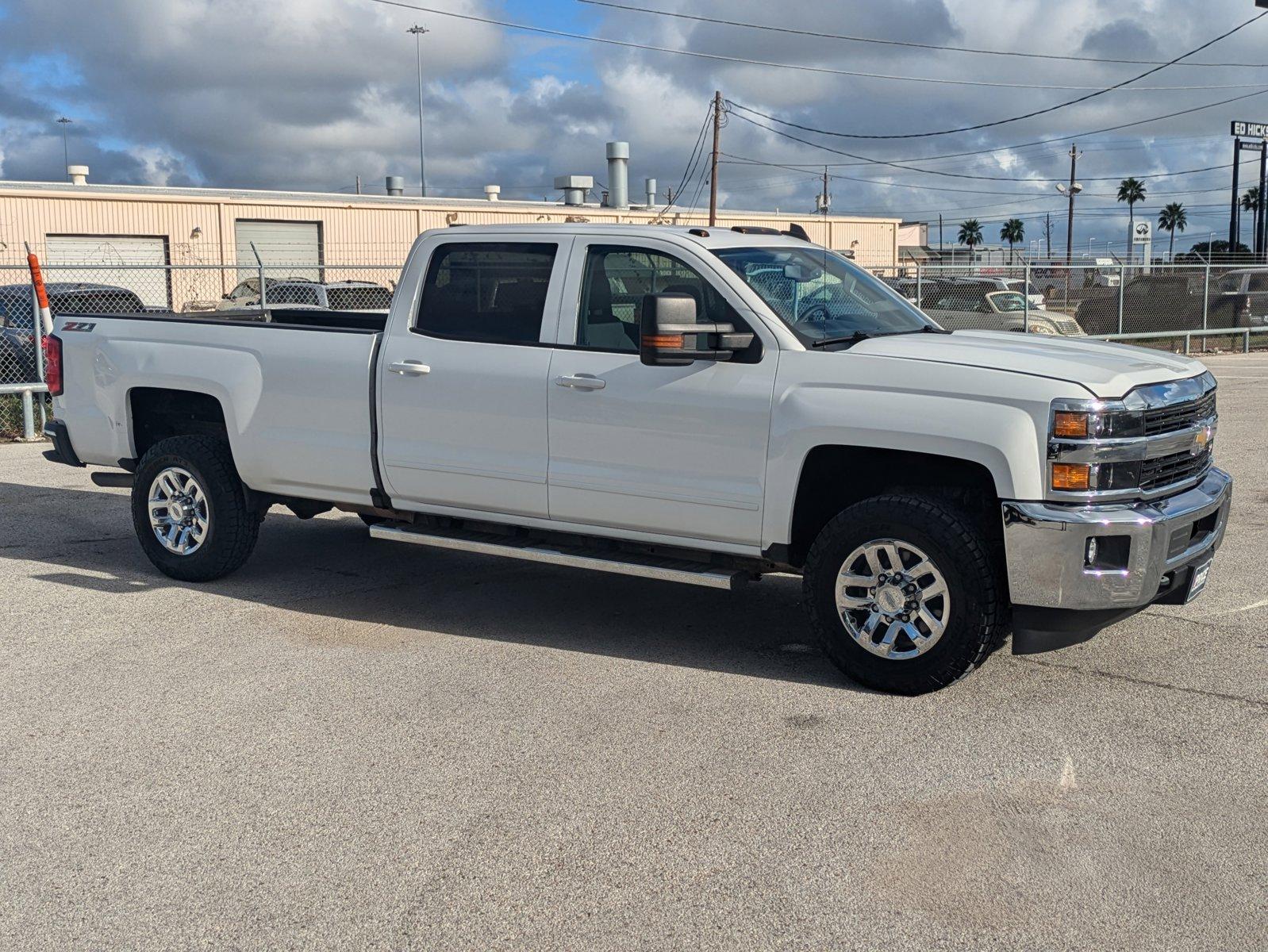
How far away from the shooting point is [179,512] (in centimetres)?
768

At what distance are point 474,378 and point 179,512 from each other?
7.37 ft

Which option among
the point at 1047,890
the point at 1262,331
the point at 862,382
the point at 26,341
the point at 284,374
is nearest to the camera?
the point at 1047,890

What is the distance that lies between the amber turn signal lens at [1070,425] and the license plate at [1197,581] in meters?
0.97

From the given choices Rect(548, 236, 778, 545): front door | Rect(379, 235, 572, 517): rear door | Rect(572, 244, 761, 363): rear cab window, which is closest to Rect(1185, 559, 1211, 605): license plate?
Rect(548, 236, 778, 545): front door

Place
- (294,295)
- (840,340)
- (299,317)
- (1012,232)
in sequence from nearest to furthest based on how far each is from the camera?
(840,340), (299,317), (294,295), (1012,232)

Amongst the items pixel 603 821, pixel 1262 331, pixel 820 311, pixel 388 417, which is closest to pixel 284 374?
pixel 388 417

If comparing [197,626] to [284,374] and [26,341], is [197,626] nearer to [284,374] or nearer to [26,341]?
[284,374]

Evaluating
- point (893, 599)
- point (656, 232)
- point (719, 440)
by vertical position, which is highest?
point (656, 232)

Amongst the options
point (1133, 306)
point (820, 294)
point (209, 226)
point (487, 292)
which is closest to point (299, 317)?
point (487, 292)

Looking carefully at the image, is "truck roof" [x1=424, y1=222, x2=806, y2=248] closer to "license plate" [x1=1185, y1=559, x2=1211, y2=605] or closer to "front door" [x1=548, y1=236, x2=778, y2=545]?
"front door" [x1=548, y1=236, x2=778, y2=545]

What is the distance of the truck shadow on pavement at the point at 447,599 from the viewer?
6445mm

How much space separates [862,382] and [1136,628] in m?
2.16

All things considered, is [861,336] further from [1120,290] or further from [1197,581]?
[1120,290]

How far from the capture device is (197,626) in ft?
22.4
